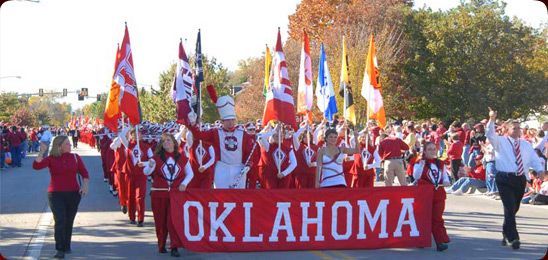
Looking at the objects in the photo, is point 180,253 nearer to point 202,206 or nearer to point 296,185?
point 202,206

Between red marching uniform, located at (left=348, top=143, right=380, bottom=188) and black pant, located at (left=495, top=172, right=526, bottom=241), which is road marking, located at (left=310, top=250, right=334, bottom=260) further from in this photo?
red marching uniform, located at (left=348, top=143, right=380, bottom=188)

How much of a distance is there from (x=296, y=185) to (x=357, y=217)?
14.1 feet

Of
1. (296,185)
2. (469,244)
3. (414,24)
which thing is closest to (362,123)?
(414,24)

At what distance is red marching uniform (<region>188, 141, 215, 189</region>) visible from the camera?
41.7 feet

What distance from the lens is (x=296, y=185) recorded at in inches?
614

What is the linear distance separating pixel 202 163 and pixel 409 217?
134 inches

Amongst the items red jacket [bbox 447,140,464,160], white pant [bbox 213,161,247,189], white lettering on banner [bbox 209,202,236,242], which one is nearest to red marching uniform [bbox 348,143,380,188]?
white pant [bbox 213,161,247,189]

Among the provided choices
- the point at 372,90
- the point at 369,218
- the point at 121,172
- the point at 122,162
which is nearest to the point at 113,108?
the point at 122,162

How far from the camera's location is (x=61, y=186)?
11.0m

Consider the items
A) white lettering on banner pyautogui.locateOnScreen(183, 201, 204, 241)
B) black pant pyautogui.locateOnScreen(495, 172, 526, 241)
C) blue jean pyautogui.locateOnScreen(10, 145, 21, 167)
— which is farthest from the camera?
blue jean pyautogui.locateOnScreen(10, 145, 21, 167)

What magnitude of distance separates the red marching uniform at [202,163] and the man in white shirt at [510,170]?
4190mm

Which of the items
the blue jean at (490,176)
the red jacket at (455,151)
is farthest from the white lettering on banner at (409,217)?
the red jacket at (455,151)

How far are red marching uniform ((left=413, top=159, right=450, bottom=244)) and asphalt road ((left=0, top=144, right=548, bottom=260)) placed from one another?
331 millimetres

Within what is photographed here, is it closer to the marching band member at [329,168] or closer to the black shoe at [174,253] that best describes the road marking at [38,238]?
the black shoe at [174,253]
